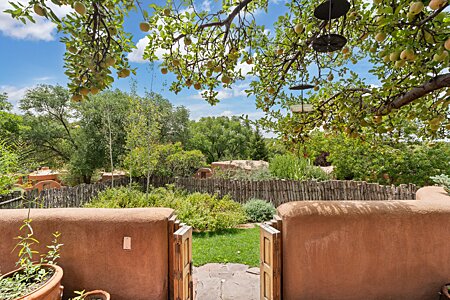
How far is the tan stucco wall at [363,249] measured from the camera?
119 inches

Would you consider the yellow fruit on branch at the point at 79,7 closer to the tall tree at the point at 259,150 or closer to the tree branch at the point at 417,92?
the tree branch at the point at 417,92

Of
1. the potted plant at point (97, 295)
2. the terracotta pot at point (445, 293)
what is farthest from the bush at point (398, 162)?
the potted plant at point (97, 295)

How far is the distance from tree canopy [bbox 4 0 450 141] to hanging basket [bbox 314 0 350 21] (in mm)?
243

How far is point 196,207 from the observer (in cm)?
737

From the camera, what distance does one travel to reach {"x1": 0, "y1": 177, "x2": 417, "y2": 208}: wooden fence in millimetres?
7521

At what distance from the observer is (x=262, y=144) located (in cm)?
2280

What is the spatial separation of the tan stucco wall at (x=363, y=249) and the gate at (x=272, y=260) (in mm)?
112

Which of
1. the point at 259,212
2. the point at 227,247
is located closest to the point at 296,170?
the point at 259,212

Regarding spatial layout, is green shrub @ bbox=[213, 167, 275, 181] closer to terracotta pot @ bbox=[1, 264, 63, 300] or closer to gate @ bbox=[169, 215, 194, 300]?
gate @ bbox=[169, 215, 194, 300]

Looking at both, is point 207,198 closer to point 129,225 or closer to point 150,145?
point 150,145

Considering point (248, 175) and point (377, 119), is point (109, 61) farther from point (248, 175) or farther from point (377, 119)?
point (248, 175)

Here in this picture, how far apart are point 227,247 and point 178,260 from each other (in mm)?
2780

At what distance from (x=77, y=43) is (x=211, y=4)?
1369 millimetres

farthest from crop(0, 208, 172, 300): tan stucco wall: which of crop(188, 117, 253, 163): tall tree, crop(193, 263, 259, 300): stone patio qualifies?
crop(188, 117, 253, 163): tall tree
